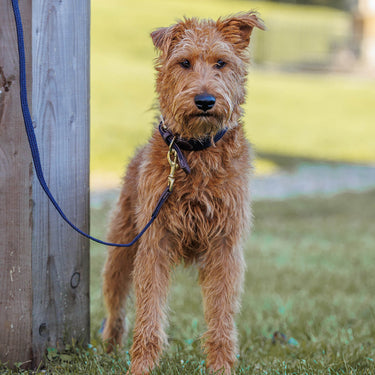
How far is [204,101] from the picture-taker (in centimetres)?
325

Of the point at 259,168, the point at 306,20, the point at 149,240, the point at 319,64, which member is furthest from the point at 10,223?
the point at 306,20

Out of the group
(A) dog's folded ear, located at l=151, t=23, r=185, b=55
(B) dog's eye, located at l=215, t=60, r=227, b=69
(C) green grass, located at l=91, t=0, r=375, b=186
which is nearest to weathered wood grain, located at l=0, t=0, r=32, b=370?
(A) dog's folded ear, located at l=151, t=23, r=185, b=55

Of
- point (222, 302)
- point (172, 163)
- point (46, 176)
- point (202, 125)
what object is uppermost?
point (202, 125)

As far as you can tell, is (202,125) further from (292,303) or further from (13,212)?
(292,303)

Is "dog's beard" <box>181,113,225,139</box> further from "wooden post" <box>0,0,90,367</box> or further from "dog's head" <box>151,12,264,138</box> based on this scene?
"wooden post" <box>0,0,90,367</box>

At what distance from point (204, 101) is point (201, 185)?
19.5 inches

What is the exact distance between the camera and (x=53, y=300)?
11.7ft

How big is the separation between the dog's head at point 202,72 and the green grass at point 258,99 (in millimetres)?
3904

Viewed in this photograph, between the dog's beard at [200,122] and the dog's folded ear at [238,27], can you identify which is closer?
the dog's beard at [200,122]

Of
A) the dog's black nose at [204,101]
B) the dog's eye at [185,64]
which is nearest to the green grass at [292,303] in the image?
the dog's black nose at [204,101]

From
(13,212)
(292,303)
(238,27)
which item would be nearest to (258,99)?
(292,303)

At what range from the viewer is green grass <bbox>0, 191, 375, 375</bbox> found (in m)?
3.68

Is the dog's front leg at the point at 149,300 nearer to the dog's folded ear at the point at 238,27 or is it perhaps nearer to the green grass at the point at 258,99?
the dog's folded ear at the point at 238,27

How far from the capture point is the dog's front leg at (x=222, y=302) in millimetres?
3611
